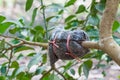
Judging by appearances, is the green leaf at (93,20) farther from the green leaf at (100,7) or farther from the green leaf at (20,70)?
the green leaf at (20,70)

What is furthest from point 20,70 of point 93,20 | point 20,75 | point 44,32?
point 93,20

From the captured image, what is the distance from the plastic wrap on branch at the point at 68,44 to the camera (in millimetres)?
769

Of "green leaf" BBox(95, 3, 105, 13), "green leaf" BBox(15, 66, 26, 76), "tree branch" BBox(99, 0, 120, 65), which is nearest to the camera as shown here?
"tree branch" BBox(99, 0, 120, 65)

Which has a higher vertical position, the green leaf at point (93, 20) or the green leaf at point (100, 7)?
the green leaf at point (100, 7)

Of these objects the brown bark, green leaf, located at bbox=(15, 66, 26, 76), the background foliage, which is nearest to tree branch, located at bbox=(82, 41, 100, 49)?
the brown bark

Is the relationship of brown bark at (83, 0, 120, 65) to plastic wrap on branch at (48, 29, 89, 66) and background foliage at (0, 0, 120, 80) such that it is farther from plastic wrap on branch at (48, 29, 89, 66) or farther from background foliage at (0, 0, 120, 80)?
background foliage at (0, 0, 120, 80)

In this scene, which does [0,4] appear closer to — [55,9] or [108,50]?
[55,9]

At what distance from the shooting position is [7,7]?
3822mm

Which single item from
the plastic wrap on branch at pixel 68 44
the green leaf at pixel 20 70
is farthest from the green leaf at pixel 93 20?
the green leaf at pixel 20 70

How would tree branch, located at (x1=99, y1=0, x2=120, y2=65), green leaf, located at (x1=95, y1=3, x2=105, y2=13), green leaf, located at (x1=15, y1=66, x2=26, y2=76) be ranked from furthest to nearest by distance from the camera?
green leaf, located at (x1=15, y1=66, x2=26, y2=76) → green leaf, located at (x1=95, y1=3, x2=105, y2=13) → tree branch, located at (x1=99, y1=0, x2=120, y2=65)

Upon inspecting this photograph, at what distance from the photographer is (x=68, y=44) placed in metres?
0.77

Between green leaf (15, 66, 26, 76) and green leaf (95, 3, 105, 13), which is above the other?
green leaf (95, 3, 105, 13)

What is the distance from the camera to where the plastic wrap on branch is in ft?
2.52

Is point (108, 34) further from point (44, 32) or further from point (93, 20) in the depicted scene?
point (44, 32)
